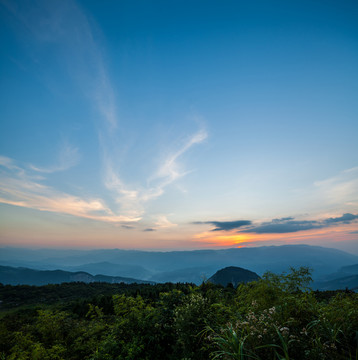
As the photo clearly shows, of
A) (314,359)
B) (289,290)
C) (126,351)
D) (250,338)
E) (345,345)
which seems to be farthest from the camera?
(289,290)

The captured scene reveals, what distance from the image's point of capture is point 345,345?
3160mm

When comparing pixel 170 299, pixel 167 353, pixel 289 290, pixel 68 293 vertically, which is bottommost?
pixel 68 293

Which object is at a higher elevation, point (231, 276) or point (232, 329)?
point (232, 329)

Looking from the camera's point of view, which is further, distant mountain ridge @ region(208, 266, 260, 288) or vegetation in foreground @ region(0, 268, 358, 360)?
distant mountain ridge @ region(208, 266, 260, 288)

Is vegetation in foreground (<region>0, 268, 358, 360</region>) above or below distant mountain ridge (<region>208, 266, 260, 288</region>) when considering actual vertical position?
above

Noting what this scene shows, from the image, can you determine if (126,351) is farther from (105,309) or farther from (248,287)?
(105,309)

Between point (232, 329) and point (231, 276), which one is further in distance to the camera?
point (231, 276)

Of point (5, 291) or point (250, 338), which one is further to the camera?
point (5, 291)

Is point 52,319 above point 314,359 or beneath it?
beneath

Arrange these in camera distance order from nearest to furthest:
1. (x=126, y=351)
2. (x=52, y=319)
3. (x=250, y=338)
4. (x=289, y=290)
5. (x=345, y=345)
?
A: (x=345, y=345)
(x=250, y=338)
(x=126, y=351)
(x=289, y=290)
(x=52, y=319)

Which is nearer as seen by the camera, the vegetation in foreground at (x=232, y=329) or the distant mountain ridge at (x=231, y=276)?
the vegetation in foreground at (x=232, y=329)

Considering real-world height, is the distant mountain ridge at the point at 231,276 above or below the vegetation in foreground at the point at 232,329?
below

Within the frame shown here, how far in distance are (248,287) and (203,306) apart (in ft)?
6.33

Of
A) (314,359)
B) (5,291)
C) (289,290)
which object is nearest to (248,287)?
(289,290)
